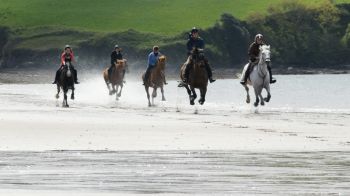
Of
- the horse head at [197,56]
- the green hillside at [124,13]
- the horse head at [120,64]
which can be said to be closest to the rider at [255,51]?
the horse head at [197,56]

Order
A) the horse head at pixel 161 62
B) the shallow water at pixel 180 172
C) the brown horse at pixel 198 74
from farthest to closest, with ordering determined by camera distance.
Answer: the horse head at pixel 161 62 < the brown horse at pixel 198 74 < the shallow water at pixel 180 172

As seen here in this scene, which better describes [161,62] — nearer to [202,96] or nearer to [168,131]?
[202,96]

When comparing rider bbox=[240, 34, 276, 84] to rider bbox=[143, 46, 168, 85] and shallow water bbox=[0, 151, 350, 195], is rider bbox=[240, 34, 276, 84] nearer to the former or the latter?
rider bbox=[143, 46, 168, 85]

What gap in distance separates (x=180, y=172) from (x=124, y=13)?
148 metres

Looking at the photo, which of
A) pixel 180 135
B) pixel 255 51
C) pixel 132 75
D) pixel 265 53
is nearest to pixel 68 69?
pixel 255 51

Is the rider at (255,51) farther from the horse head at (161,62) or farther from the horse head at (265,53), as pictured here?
the horse head at (161,62)

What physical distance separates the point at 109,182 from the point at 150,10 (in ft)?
492

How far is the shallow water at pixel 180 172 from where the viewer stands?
17.0 metres

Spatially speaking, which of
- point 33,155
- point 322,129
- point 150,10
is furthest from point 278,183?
point 150,10

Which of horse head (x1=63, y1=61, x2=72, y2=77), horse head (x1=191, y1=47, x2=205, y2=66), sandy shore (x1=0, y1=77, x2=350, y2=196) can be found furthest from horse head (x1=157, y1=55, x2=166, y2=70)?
sandy shore (x1=0, y1=77, x2=350, y2=196)

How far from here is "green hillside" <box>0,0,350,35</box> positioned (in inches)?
6240

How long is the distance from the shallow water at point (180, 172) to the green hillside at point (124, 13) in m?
131

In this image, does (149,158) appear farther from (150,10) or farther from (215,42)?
(150,10)

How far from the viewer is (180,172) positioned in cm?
1911
